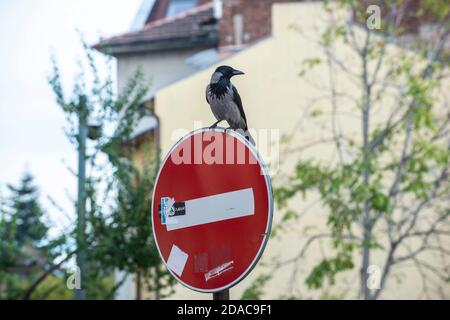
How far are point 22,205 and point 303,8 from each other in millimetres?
7821

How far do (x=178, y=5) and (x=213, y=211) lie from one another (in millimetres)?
37069

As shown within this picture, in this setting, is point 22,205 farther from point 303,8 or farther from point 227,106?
point 227,106

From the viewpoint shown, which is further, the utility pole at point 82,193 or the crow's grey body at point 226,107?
the utility pole at point 82,193

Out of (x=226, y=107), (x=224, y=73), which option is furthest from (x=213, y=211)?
(x=224, y=73)

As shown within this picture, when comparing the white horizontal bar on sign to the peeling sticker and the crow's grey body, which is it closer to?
the peeling sticker

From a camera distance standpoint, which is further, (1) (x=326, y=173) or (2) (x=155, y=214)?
(1) (x=326, y=173)

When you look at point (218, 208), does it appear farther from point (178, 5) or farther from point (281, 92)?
point (178, 5)

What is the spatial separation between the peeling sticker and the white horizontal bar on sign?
192 mm

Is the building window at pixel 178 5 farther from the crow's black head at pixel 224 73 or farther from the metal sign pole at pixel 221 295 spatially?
the metal sign pole at pixel 221 295

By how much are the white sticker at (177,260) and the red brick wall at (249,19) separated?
82.2 feet

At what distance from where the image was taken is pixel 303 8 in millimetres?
22125

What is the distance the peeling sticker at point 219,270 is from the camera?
437cm

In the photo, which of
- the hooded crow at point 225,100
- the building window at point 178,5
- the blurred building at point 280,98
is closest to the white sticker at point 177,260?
the hooded crow at point 225,100
